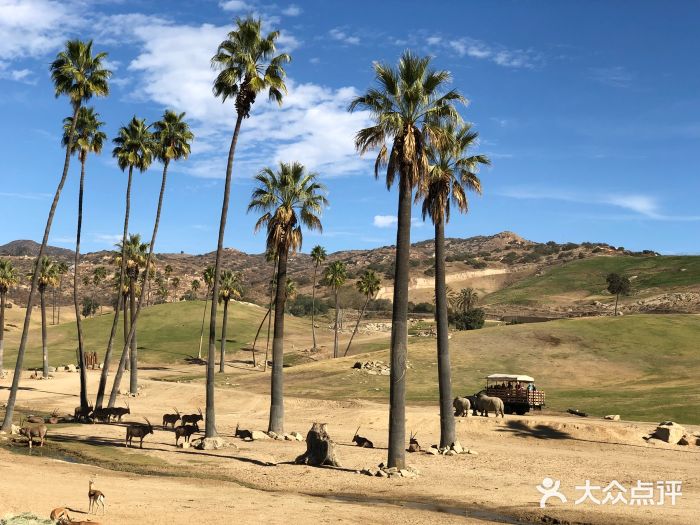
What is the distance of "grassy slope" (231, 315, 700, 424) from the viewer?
53.6 metres

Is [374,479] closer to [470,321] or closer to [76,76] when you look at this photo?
[76,76]

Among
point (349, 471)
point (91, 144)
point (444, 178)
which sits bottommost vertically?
point (349, 471)

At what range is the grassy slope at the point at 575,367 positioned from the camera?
53.6 m

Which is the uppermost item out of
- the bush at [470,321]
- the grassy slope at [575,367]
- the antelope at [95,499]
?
the bush at [470,321]

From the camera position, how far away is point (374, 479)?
84.5ft

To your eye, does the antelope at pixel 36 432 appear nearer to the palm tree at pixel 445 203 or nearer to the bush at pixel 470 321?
the palm tree at pixel 445 203

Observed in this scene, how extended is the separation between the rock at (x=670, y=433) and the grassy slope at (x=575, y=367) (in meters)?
9.31

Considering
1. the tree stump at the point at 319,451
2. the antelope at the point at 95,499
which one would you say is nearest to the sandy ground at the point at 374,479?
the antelope at the point at 95,499

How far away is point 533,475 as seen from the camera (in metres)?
27.6

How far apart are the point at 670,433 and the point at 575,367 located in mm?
36248

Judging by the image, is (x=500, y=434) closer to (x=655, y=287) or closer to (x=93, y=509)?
(x=93, y=509)

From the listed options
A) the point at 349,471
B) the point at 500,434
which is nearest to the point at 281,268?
the point at 349,471

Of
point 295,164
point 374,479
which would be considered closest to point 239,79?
point 295,164

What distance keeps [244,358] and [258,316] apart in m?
36.0
